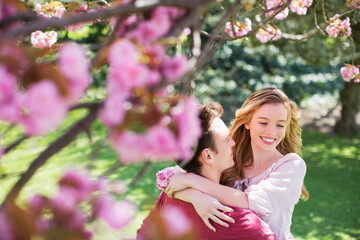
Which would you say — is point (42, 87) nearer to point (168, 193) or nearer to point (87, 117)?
point (87, 117)

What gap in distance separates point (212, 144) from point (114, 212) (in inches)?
57.6

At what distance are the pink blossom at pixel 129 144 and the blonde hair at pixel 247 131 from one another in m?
1.90

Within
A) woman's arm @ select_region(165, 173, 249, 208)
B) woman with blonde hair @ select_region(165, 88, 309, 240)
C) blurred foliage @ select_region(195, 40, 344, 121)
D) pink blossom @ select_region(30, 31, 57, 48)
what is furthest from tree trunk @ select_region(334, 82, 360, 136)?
pink blossom @ select_region(30, 31, 57, 48)

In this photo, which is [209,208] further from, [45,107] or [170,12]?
[45,107]

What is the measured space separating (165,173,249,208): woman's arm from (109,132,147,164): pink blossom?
145 centimetres

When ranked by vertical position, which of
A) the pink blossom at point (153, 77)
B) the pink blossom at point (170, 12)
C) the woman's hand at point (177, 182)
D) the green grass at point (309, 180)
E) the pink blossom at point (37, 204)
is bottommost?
the green grass at point (309, 180)

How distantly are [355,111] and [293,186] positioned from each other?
281 inches

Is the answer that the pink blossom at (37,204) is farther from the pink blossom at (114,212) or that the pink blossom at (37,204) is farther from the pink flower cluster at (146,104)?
the pink flower cluster at (146,104)

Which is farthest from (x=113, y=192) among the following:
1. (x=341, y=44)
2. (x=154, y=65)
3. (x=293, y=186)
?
(x=341, y=44)

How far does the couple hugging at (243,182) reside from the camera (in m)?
2.25

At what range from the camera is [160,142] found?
94 cm

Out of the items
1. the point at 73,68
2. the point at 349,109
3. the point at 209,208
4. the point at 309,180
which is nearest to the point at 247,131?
the point at 209,208

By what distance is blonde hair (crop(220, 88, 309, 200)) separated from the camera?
9.31 ft

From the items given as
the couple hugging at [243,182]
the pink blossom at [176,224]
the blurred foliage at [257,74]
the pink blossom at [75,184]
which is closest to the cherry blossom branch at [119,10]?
the pink blossom at [75,184]
